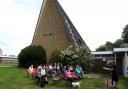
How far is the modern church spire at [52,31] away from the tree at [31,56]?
7.48 feet

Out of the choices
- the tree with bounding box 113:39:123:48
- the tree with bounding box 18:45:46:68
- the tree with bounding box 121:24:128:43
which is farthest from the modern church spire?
the tree with bounding box 113:39:123:48

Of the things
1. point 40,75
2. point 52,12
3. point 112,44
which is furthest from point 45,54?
point 112,44

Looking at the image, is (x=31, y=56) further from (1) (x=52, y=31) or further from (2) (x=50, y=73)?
(2) (x=50, y=73)

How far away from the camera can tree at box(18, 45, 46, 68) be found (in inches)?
1761

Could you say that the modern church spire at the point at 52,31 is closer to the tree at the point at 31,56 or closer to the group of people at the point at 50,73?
the tree at the point at 31,56

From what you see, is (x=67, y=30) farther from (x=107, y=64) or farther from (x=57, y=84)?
(x=57, y=84)

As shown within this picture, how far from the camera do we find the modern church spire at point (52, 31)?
157 ft

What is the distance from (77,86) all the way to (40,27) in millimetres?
27699

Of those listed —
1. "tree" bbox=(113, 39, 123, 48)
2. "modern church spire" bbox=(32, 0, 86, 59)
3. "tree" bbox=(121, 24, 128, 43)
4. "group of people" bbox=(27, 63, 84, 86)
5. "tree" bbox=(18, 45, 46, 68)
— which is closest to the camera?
"group of people" bbox=(27, 63, 84, 86)

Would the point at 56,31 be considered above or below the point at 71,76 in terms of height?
above

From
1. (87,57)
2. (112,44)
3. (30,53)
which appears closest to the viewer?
(87,57)

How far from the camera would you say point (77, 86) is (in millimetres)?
24797

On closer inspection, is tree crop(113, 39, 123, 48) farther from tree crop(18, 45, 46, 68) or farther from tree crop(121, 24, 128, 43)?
tree crop(18, 45, 46, 68)

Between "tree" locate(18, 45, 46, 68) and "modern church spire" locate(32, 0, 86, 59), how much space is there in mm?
2279
